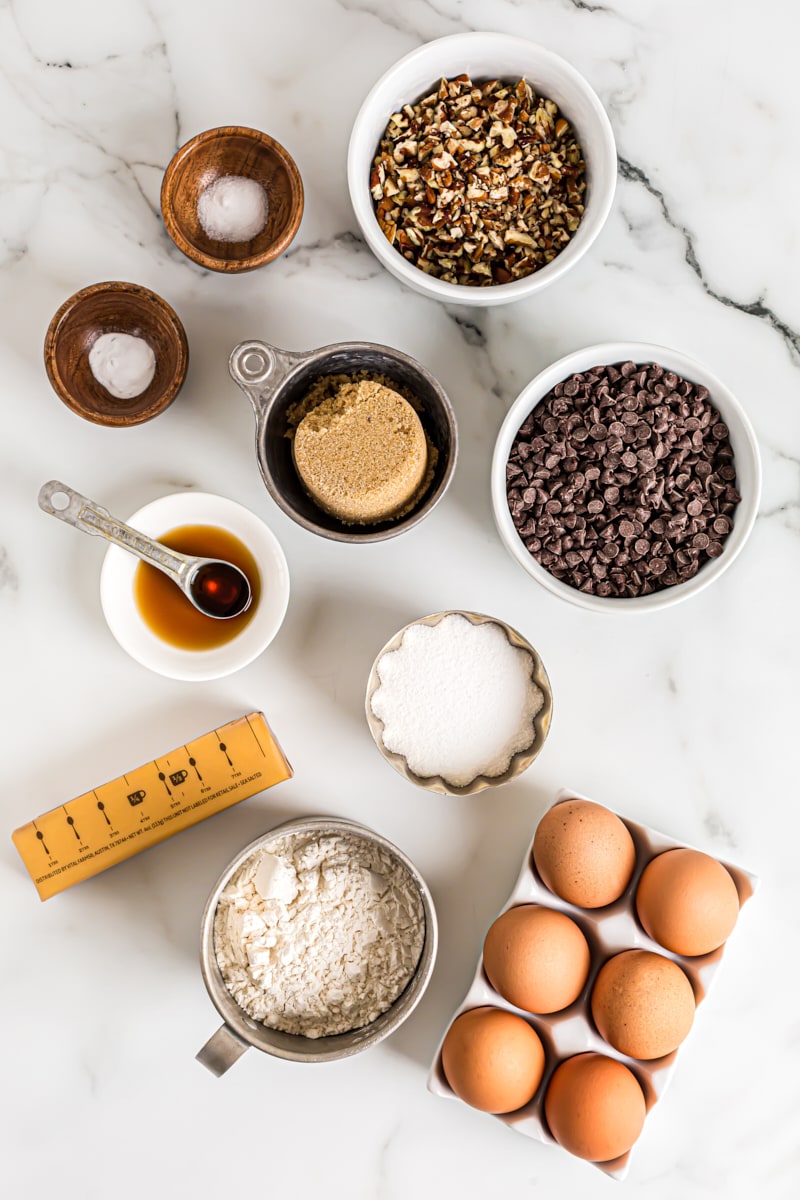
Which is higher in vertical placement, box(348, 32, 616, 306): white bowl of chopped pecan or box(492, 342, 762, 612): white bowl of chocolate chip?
box(348, 32, 616, 306): white bowl of chopped pecan

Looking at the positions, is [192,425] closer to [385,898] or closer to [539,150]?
[539,150]

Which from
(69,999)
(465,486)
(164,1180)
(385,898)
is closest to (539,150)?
(465,486)

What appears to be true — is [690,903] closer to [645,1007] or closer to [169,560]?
[645,1007]

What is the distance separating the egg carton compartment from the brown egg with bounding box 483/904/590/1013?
0.03 metres

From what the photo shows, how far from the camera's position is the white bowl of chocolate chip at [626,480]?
119 cm

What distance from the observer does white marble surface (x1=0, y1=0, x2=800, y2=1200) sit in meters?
1.32

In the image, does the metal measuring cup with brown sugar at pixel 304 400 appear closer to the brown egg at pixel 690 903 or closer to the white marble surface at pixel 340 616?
the white marble surface at pixel 340 616

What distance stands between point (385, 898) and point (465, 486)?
0.61 metres

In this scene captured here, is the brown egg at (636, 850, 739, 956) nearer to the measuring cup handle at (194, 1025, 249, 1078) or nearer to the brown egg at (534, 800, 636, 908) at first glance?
the brown egg at (534, 800, 636, 908)

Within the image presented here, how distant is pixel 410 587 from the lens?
133 cm

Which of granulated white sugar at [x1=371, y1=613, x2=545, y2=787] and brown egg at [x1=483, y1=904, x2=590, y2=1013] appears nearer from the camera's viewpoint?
brown egg at [x1=483, y1=904, x2=590, y2=1013]

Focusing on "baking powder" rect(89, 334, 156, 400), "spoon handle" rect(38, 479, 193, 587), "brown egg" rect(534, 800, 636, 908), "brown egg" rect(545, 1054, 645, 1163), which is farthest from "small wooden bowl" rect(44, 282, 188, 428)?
"brown egg" rect(545, 1054, 645, 1163)

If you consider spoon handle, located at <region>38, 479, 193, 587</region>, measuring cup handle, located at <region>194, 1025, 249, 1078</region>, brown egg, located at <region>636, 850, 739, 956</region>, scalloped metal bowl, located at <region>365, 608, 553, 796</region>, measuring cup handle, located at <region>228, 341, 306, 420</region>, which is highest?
measuring cup handle, located at <region>228, 341, 306, 420</region>

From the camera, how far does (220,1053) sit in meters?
1.13
